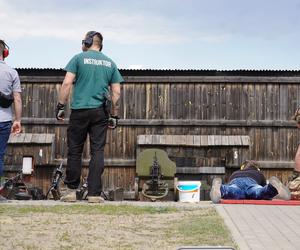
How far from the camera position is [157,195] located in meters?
15.6

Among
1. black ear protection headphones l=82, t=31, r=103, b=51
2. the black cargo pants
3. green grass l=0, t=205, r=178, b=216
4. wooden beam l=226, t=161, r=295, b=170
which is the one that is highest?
black ear protection headphones l=82, t=31, r=103, b=51

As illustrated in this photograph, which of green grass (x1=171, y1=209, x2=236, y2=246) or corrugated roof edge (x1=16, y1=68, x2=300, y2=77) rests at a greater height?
corrugated roof edge (x1=16, y1=68, x2=300, y2=77)

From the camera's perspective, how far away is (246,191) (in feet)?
33.3

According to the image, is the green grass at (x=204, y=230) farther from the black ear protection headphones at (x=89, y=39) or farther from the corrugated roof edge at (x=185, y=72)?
the corrugated roof edge at (x=185, y=72)

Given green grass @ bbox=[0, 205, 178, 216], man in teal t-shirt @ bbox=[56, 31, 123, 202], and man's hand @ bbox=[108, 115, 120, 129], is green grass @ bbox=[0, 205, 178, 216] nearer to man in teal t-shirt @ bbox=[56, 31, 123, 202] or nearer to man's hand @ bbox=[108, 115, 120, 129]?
man in teal t-shirt @ bbox=[56, 31, 123, 202]

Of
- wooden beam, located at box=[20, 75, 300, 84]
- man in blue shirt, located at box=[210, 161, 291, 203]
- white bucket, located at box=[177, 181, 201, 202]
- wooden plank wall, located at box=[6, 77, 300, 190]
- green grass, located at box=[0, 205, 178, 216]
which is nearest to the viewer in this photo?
green grass, located at box=[0, 205, 178, 216]

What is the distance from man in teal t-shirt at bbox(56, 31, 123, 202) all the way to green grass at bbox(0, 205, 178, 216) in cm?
80

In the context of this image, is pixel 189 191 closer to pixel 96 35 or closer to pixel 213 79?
pixel 96 35

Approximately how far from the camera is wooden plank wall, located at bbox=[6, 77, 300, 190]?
60.7ft

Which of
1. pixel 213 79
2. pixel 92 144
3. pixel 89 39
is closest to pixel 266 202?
pixel 92 144

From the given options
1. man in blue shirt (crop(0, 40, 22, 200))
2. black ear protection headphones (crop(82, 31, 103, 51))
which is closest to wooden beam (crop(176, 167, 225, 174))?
black ear protection headphones (crop(82, 31, 103, 51))

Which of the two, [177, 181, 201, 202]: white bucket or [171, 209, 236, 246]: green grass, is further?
[177, 181, 201, 202]: white bucket

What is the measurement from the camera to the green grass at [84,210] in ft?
26.5

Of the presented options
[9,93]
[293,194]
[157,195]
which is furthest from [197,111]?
[9,93]
